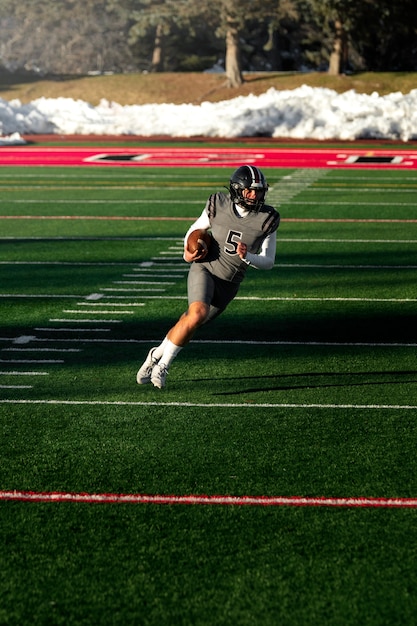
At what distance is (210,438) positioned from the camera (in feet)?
25.5

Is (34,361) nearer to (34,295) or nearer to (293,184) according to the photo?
(34,295)

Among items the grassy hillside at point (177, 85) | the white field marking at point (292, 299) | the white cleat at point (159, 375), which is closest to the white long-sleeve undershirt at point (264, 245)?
the white cleat at point (159, 375)

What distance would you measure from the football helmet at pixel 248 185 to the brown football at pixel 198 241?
336mm

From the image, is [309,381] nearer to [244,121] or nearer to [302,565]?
[302,565]

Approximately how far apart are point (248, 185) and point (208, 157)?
21.9 metres

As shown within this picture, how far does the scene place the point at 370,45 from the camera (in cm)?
5747

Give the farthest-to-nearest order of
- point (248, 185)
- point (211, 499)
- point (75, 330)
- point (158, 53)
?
point (158, 53) < point (75, 330) < point (248, 185) < point (211, 499)

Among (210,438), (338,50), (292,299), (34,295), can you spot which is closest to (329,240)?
(292,299)

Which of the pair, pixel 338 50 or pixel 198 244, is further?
pixel 338 50

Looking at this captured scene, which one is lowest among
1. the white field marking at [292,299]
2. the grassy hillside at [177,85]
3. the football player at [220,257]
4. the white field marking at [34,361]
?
the grassy hillside at [177,85]

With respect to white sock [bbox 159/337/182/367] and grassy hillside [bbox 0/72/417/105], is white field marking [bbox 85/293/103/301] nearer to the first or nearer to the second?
white sock [bbox 159/337/182/367]

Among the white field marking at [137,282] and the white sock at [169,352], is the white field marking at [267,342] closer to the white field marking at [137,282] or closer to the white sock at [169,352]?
the white sock at [169,352]

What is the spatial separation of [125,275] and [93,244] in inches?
101

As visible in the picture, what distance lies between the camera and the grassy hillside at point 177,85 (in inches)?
1951
